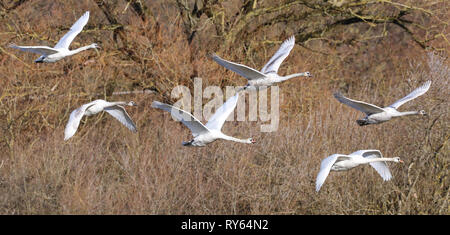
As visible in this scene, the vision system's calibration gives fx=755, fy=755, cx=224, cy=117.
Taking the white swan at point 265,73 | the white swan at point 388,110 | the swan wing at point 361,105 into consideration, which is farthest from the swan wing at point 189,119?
the white swan at point 388,110

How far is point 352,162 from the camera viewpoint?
9805 mm

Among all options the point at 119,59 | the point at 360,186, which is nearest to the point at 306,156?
the point at 360,186

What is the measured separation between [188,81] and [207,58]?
70cm

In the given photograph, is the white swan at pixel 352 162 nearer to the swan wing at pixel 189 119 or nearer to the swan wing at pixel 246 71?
the swan wing at pixel 189 119

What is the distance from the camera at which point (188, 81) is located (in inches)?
586

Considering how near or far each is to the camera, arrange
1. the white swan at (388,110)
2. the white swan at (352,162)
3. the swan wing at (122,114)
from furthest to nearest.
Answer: the swan wing at (122,114), the white swan at (388,110), the white swan at (352,162)

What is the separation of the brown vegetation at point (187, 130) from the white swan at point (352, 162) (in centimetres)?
44

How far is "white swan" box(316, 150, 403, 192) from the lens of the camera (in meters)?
9.20

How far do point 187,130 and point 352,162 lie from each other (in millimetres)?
5776

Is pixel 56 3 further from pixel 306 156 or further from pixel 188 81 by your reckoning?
pixel 306 156

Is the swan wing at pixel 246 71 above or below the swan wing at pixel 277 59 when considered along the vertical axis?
below

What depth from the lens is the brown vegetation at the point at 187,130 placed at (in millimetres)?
11023

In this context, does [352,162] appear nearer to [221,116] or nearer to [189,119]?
[221,116]

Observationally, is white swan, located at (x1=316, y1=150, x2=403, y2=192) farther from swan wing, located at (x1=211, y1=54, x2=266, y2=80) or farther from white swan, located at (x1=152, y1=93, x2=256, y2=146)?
swan wing, located at (x1=211, y1=54, x2=266, y2=80)
